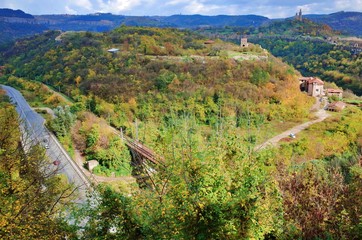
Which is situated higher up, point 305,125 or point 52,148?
point 52,148

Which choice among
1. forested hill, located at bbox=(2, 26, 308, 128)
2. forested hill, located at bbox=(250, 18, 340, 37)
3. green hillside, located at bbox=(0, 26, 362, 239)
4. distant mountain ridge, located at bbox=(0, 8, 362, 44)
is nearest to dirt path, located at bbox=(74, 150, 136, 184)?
green hillside, located at bbox=(0, 26, 362, 239)

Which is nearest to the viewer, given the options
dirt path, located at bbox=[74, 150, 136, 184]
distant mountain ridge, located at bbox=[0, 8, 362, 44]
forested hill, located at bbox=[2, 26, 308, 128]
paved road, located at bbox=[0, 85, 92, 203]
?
paved road, located at bbox=[0, 85, 92, 203]

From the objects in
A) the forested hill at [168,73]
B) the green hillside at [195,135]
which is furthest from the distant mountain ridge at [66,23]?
the forested hill at [168,73]

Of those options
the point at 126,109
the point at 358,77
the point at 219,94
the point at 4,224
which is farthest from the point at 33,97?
the point at 358,77

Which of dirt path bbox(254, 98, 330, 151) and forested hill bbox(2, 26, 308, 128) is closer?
dirt path bbox(254, 98, 330, 151)

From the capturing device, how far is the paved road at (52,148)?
14508 millimetres

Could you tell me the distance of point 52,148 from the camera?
19062 mm

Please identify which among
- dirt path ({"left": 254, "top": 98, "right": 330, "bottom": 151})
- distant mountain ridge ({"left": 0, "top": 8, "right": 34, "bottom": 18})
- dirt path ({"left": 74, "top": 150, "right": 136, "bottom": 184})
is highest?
distant mountain ridge ({"left": 0, "top": 8, "right": 34, "bottom": 18})

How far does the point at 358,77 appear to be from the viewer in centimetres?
4244

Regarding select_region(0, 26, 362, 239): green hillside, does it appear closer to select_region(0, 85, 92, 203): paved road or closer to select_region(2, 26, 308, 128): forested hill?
select_region(2, 26, 308, 128): forested hill

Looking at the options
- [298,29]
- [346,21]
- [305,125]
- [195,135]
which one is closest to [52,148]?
[195,135]

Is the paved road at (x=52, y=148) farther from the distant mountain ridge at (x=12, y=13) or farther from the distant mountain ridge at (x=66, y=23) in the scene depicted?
the distant mountain ridge at (x=12, y=13)

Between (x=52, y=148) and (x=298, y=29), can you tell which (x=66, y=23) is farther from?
(x=52, y=148)

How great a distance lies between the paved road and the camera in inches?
571
